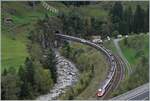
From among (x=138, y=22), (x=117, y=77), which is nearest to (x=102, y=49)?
(x=138, y=22)

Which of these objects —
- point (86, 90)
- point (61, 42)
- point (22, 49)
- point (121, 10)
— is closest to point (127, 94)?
point (86, 90)

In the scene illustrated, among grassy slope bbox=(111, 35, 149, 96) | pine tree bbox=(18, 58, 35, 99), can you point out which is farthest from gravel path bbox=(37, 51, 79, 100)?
grassy slope bbox=(111, 35, 149, 96)

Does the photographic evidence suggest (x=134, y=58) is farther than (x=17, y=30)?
No

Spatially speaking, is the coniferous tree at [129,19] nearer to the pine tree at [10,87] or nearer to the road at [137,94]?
the pine tree at [10,87]

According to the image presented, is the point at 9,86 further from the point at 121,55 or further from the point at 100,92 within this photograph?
the point at 121,55

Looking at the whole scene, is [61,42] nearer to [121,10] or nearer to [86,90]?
[121,10]

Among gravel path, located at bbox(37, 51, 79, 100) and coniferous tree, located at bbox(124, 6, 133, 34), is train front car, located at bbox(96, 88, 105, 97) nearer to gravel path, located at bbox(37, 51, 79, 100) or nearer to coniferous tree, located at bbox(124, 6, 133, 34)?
gravel path, located at bbox(37, 51, 79, 100)
